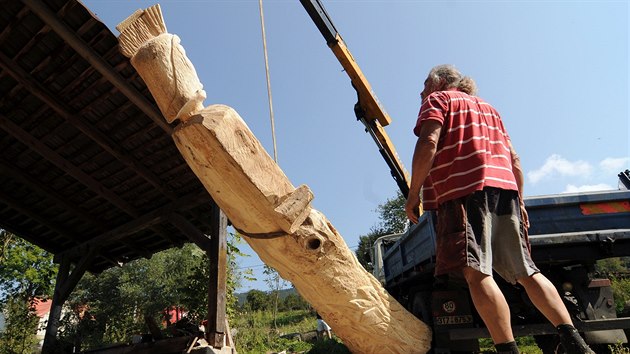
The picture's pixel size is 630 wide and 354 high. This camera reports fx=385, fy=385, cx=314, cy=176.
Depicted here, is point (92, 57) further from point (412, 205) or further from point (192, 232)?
point (412, 205)

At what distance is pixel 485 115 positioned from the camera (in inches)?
82.1

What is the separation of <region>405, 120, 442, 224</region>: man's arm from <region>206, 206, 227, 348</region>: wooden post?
3779 millimetres

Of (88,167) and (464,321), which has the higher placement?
(88,167)

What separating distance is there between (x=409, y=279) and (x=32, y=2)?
5.20 metres

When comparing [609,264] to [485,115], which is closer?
[485,115]

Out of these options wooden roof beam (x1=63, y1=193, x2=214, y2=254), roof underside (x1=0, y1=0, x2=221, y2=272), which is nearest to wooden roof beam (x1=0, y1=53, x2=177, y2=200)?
roof underside (x1=0, y1=0, x2=221, y2=272)

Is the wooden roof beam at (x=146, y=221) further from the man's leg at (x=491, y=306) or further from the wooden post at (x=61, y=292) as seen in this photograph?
the man's leg at (x=491, y=306)

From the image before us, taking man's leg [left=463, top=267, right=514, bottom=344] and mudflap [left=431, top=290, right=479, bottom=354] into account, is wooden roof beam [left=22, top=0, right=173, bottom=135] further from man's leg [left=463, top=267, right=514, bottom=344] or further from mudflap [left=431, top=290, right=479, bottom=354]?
man's leg [left=463, top=267, right=514, bottom=344]

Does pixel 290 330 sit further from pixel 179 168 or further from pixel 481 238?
pixel 481 238

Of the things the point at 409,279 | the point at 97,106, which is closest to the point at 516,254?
the point at 409,279

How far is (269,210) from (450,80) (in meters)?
1.36

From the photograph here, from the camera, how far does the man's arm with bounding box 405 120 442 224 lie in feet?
6.07

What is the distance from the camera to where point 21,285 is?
1523 cm

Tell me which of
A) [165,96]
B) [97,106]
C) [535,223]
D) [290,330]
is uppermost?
[97,106]
